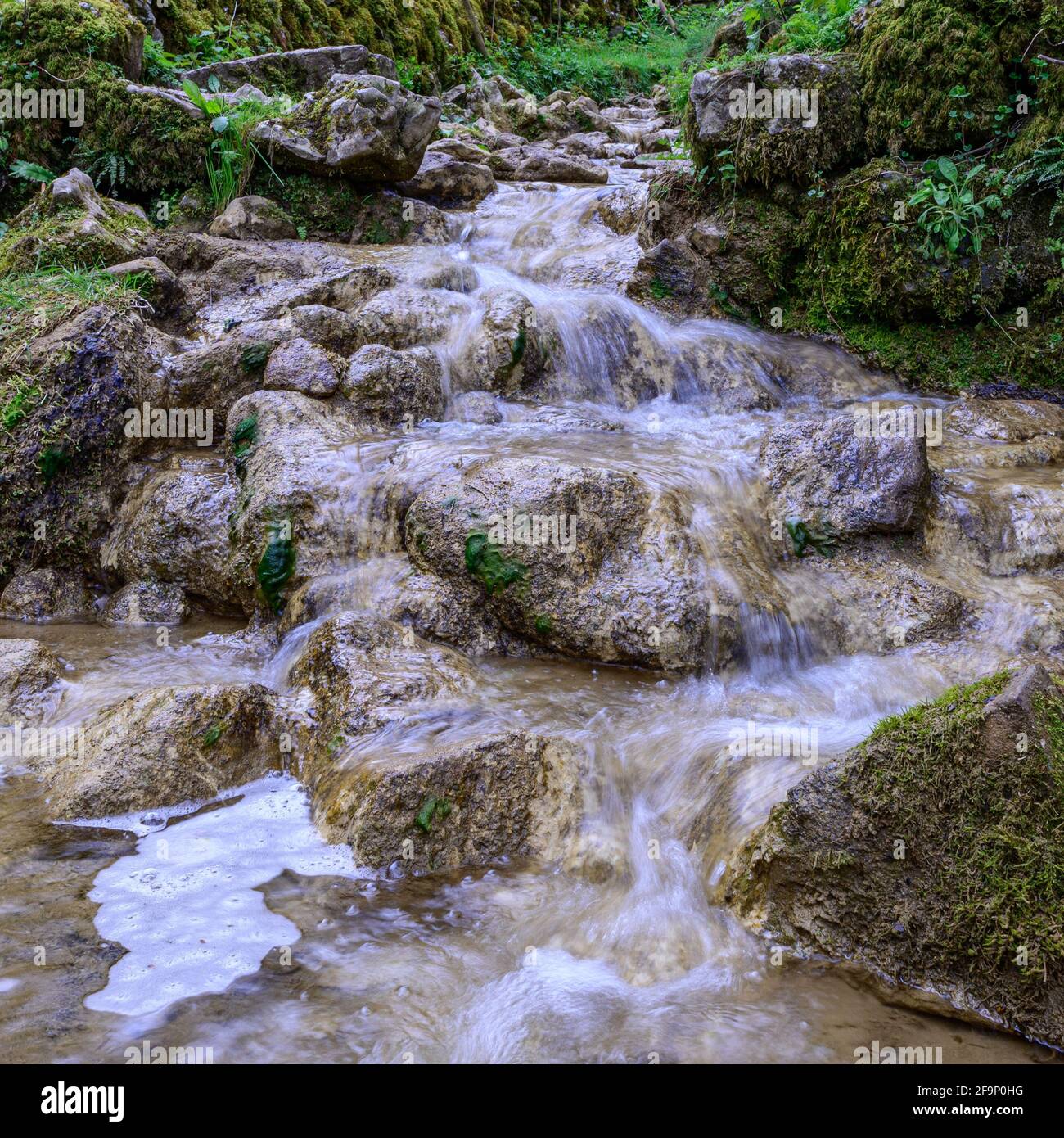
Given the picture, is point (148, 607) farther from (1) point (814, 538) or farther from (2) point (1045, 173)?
(2) point (1045, 173)

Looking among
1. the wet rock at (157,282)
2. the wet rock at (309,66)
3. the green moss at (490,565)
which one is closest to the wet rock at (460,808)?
the green moss at (490,565)

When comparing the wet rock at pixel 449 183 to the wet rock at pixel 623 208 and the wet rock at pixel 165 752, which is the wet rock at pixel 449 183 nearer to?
the wet rock at pixel 623 208

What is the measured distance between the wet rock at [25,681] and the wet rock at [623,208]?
818 cm

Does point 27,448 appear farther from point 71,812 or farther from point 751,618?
point 751,618

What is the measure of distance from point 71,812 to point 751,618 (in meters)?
3.85

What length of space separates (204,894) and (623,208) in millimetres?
9509

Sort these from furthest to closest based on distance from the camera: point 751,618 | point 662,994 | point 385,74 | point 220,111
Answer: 1. point 385,74
2. point 220,111
3. point 751,618
4. point 662,994

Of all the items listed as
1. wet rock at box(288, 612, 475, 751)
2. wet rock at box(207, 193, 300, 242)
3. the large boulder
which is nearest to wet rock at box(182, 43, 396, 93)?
wet rock at box(207, 193, 300, 242)

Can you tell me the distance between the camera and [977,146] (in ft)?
25.0

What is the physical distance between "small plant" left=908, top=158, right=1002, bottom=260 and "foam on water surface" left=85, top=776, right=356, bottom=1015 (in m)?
7.08

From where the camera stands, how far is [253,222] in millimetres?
9820

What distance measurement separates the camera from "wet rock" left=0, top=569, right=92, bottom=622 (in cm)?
630

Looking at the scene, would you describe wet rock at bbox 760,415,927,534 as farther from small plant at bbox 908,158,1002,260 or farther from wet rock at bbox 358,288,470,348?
wet rock at bbox 358,288,470,348

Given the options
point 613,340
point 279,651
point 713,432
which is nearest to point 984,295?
point 713,432
